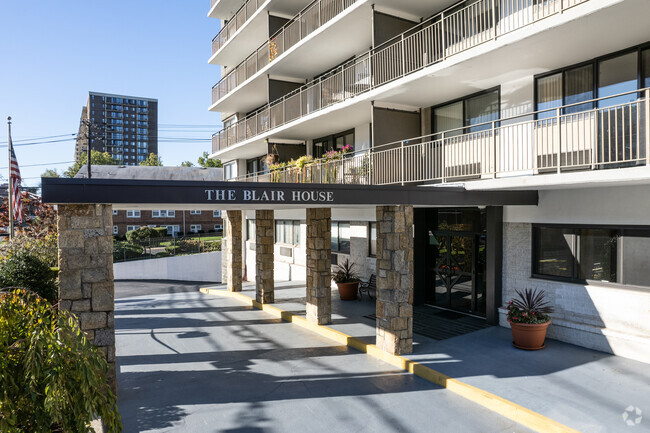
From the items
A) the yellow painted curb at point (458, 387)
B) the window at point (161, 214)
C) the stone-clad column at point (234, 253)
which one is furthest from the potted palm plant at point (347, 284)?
the window at point (161, 214)

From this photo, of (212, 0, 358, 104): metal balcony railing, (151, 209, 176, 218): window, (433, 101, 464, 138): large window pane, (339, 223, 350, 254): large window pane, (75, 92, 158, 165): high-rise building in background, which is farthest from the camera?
(75, 92, 158, 165): high-rise building in background

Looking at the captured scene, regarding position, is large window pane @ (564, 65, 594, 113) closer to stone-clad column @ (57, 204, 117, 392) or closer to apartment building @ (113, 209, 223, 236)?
stone-clad column @ (57, 204, 117, 392)

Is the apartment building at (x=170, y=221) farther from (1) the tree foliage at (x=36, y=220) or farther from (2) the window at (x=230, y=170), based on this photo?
(1) the tree foliage at (x=36, y=220)

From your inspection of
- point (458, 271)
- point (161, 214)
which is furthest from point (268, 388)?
point (161, 214)

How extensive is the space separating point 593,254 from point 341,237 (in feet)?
32.1

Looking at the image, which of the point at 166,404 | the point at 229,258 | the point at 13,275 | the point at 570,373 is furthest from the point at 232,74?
the point at 570,373

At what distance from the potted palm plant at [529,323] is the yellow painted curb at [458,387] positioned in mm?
2587

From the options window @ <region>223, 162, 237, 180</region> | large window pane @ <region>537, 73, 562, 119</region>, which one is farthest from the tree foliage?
large window pane @ <region>537, 73, 562, 119</region>

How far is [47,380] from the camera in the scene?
10.6ft

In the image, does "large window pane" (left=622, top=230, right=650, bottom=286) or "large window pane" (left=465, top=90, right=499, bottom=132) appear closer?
"large window pane" (left=622, top=230, right=650, bottom=286)

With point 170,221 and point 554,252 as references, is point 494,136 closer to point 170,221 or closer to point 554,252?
point 554,252

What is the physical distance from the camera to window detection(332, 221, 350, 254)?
17069mm

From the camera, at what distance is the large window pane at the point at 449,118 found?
12211 millimetres

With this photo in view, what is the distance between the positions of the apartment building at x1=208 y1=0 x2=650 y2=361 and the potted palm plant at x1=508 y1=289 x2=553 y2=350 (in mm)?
790
